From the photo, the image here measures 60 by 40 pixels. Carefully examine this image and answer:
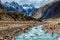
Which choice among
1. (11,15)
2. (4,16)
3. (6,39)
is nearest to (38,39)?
(6,39)

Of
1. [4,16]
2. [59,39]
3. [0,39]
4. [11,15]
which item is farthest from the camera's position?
[11,15]

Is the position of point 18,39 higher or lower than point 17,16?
higher

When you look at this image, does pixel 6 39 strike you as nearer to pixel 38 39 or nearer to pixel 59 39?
pixel 38 39

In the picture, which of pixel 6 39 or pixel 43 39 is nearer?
pixel 6 39

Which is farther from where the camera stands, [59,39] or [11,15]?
[11,15]

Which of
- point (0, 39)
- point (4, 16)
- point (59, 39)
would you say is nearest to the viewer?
point (0, 39)

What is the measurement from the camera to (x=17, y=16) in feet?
445

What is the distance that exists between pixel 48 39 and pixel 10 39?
8272 mm

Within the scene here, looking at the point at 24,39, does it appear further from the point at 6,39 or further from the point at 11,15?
the point at 11,15

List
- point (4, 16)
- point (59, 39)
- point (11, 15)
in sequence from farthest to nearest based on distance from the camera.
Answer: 1. point (11, 15)
2. point (4, 16)
3. point (59, 39)

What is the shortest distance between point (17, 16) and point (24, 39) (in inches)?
3632

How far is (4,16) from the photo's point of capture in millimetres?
122125

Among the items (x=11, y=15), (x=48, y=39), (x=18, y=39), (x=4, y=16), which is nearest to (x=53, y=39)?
(x=48, y=39)

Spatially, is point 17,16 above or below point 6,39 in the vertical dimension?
below
